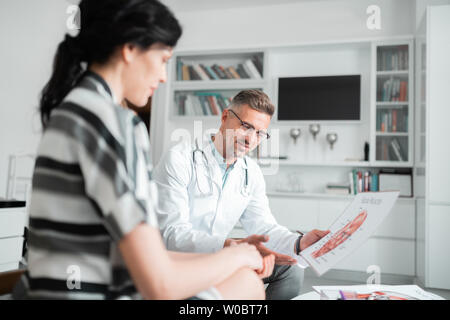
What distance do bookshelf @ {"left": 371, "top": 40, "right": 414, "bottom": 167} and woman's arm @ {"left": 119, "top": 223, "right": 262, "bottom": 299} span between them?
332 centimetres

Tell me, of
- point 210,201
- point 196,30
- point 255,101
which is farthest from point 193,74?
point 210,201

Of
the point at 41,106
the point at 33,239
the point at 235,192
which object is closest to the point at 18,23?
the point at 235,192

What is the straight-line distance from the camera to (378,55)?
12.1ft

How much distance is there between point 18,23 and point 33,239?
4.09m

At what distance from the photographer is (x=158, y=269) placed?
55 centimetres

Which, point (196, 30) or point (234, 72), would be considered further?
point (196, 30)

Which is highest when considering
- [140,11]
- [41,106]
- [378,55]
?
[378,55]

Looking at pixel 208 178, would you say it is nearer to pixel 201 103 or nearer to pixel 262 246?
pixel 262 246

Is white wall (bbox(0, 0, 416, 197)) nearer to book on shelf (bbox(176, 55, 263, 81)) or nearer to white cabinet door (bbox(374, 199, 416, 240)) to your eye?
book on shelf (bbox(176, 55, 263, 81))

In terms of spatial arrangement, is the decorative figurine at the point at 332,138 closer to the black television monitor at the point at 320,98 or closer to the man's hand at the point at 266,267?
the black television monitor at the point at 320,98

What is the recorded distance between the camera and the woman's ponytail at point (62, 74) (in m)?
0.73

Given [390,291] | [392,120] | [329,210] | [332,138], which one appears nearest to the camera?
[390,291]

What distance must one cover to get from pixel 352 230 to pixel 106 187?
72cm
